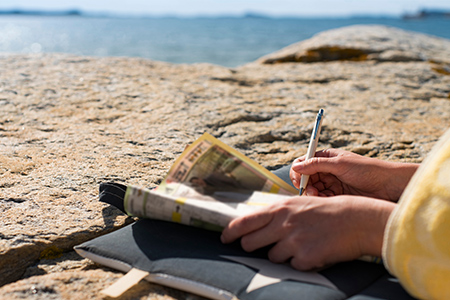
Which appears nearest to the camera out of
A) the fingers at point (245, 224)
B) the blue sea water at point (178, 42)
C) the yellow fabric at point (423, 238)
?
the yellow fabric at point (423, 238)

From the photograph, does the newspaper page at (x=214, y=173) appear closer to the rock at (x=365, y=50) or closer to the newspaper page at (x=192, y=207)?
the newspaper page at (x=192, y=207)

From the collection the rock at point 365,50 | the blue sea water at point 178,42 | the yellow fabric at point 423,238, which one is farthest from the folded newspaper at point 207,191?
the blue sea water at point 178,42

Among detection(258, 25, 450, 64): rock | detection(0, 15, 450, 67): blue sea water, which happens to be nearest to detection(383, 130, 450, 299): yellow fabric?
detection(258, 25, 450, 64): rock

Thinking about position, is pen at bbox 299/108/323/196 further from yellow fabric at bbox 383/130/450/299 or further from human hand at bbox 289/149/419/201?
yellow fabric at bbox 383/130/450/299

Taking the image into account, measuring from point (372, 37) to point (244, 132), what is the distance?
315cm

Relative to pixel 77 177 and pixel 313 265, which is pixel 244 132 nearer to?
pixel 77 177

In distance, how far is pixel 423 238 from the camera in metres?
0.78

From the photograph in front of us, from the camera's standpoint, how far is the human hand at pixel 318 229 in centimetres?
87

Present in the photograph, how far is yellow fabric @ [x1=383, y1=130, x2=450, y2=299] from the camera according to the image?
767 millimetres

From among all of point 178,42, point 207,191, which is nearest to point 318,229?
point 207,191

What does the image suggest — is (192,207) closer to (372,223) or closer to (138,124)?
(372,223)

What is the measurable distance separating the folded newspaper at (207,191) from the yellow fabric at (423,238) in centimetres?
31

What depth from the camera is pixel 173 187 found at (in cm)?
104

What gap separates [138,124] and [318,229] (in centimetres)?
147
